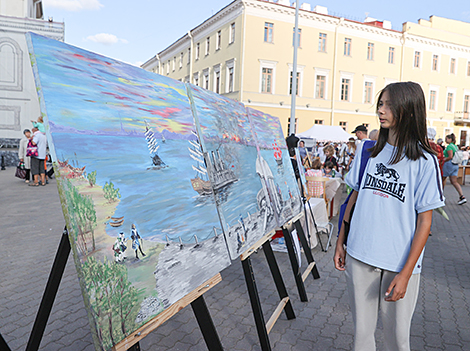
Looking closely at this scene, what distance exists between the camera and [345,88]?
31.5 meters

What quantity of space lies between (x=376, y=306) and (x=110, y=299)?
142cm

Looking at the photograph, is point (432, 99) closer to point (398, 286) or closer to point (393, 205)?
point (393, 205)

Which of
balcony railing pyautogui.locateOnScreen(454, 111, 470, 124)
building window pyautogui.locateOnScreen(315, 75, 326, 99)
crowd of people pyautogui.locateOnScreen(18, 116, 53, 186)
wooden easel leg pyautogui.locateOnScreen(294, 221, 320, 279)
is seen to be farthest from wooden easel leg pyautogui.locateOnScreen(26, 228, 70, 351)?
balcony railing pyautogui.locateOnScreen(454, 111, 470, 124)

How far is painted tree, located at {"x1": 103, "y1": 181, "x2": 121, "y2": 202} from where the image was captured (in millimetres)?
1494

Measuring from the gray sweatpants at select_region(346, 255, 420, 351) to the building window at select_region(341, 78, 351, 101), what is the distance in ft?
104

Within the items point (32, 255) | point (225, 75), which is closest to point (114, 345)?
point (32, 255)

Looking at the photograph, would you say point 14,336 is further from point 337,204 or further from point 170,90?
point 337,204

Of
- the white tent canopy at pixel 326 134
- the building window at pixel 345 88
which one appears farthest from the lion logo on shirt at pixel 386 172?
the building window at pixel 345 88

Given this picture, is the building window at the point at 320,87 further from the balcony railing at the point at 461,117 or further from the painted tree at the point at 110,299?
the painted tree at the point at 110,299

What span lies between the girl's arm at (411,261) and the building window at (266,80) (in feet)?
92.1

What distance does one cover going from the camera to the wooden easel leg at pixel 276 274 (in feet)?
9.29

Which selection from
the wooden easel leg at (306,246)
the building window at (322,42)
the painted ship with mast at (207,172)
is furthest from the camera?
the building window at (322,42)

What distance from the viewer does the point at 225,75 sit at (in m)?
30.7

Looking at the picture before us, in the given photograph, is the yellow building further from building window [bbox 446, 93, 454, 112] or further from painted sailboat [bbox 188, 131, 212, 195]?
painted sailboat [bbox 188, 131, 212, 195]
